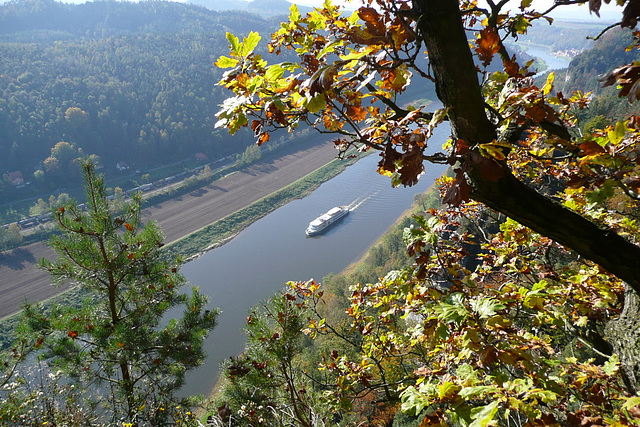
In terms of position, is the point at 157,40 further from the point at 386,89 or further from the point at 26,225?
the point at 386,89

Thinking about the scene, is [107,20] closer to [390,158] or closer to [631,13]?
[390,158]

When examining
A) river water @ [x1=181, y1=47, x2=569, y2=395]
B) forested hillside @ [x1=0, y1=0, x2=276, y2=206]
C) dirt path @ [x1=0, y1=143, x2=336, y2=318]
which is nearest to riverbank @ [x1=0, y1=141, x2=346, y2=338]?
dirt path @ [x1=0, y1=143, x2=336, y2=318]

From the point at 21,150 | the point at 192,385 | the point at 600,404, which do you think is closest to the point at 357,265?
the point at 192,385

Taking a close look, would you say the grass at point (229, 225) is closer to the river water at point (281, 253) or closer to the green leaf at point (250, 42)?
the river water at point (281, 253)

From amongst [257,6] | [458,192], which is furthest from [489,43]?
[257,6]

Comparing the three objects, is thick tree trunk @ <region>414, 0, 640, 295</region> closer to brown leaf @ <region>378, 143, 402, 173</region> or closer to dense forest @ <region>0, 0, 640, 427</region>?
dense forest @ <region>0, 0, 640, 427</region>

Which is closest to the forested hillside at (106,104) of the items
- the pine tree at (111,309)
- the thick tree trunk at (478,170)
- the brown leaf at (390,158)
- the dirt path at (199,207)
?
the dirt path at (199,207)

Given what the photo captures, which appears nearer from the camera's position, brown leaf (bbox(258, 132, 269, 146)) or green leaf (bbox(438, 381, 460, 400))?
green leaf (bbox(438, 381, 460, 400))
